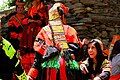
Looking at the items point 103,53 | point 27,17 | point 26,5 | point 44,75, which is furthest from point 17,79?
point 26,5

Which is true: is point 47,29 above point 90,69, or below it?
above

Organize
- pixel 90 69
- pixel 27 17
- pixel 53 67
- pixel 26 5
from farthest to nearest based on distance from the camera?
1. pixel 26 5
2. pixel 27 17
3. pixel 90 69
4. pixel 53 67

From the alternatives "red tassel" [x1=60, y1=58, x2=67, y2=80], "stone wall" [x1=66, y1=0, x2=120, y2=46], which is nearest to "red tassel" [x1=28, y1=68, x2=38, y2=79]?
"red tassel" [x1=60, y1=58, x2=67, y2=80]

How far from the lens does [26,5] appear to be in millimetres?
12992

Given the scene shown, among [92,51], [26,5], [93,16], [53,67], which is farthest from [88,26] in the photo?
[53,67]

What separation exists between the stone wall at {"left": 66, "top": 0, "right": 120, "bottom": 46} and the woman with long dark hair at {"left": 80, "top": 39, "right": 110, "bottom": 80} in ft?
10.7

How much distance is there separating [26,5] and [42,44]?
3988 mm

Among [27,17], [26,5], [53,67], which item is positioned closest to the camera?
[53,67]

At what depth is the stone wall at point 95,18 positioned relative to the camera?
12978mm

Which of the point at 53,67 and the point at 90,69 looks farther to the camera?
the point at 90,69

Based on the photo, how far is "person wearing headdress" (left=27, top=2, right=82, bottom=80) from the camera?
8.83 meters

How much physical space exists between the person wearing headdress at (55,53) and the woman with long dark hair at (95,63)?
0.42 meters

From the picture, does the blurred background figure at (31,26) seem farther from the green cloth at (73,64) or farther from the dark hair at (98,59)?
the green cloth at (73,64)

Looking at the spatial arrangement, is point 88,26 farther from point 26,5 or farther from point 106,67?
point 106,67
